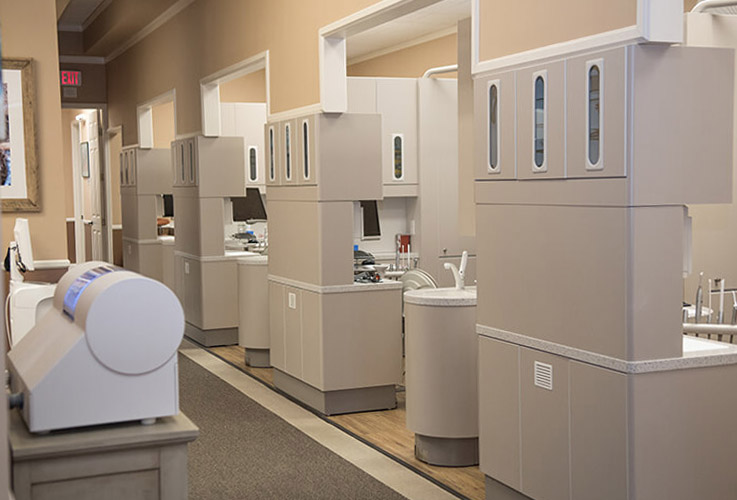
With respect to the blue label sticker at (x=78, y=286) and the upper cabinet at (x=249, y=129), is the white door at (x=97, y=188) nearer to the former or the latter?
the upper cabinet at (x=249, y=129)

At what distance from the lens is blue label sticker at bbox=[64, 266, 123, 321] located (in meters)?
2.76

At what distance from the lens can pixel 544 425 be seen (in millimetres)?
3957

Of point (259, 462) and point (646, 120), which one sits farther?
point (259, 462)

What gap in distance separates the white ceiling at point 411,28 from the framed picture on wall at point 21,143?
421 centimetres

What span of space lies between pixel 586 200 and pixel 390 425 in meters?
2.85

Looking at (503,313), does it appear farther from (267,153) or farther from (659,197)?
(267,153)

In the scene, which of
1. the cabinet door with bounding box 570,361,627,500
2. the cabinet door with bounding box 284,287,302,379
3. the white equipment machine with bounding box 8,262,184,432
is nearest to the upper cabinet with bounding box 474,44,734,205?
the cabinet door with bounding box 570,361,627,500

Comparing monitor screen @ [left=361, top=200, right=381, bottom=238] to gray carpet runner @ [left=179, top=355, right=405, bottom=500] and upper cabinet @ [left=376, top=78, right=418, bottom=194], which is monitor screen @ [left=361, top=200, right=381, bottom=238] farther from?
gray carpet runner @ [left=179, top=355, right=405, bottom=500]

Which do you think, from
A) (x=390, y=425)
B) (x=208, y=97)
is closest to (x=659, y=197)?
(x=390, y=425)

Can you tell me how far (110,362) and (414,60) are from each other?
32.3 feet

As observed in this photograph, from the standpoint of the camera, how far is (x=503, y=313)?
166 inches

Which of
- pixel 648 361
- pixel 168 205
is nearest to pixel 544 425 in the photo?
pixel 648 361

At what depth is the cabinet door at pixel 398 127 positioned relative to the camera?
8.21m

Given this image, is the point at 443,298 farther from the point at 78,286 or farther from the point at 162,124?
the point at 162,124
